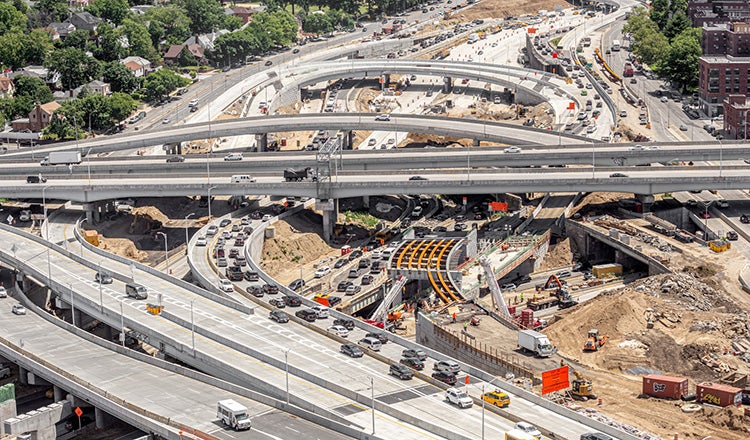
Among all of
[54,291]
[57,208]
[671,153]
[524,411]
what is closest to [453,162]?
[671,153]

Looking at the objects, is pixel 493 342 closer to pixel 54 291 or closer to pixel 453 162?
pixel 54 291

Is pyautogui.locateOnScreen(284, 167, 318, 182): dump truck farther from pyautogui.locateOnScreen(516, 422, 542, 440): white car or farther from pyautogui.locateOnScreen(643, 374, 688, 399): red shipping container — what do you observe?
pyautogui.locateOnScreen(516, 422, 542, 440): white car

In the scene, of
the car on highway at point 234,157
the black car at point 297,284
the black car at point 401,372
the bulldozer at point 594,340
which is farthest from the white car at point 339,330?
the car on highway at point 234,157

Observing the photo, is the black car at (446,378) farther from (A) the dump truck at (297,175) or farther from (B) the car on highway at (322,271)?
(A) the dump truck at (297,175)

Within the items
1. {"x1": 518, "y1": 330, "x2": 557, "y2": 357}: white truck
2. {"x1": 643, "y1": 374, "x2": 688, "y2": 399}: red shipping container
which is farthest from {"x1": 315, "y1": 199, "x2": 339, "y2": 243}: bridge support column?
{"x1": 643, "y1": 374, "x2": 688, "y2": 399}: red shipping container

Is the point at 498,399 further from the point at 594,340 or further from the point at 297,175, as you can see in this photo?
the point at 297,175

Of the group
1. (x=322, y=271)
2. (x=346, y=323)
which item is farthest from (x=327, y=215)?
(x=346, y=323)
